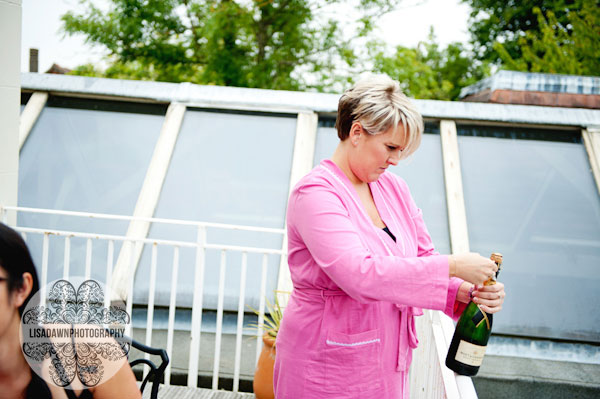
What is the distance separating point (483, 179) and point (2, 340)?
138 inches

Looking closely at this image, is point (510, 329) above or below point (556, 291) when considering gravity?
below

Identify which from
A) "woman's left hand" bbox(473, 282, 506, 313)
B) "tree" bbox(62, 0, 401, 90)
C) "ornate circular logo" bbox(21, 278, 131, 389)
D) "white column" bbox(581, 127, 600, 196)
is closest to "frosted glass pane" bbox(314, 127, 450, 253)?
"white column" bbox(581, 127, 600, 196)

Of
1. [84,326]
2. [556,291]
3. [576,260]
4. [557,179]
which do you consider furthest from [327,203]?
[557,179]

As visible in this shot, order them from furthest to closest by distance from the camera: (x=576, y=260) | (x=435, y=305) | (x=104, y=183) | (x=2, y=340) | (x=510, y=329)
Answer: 1. (x=104, y=183)
2. (x=576, y=260)
3. (x=510, y=329)
4. (x=435, y=305)
5. (x=2, y=340)

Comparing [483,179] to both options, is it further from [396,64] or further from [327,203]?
[396,64]

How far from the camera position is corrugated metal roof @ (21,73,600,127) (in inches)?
157

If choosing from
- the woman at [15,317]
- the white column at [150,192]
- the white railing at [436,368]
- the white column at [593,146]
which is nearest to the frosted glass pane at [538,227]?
the white column at [593,146]

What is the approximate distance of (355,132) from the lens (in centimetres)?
137

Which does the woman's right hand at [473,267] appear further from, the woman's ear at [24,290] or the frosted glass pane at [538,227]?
the frosted glass pane at [538,227]

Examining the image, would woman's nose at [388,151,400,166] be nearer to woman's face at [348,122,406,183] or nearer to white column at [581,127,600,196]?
woman's face at [348,122,406,183]

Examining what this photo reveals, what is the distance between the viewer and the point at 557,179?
3.80 meters

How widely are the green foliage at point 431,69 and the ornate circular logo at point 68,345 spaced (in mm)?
7582

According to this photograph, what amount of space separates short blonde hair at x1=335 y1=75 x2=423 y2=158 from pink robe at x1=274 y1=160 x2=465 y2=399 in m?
0.18

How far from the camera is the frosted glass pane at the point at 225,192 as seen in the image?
3270 millimetres
